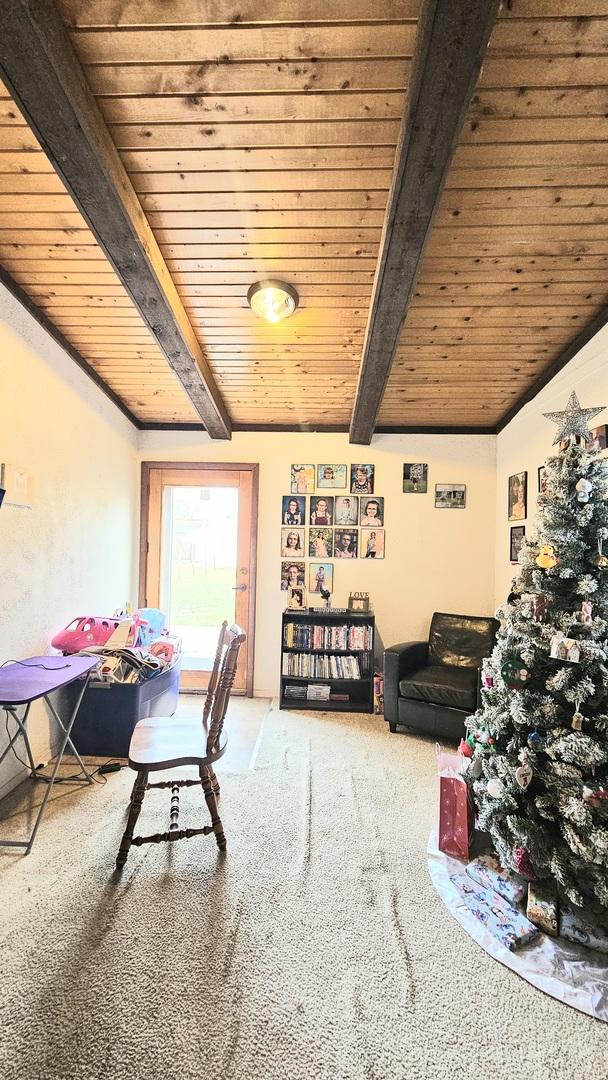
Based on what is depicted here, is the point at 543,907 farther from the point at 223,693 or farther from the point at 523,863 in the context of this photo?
the point at 223,693

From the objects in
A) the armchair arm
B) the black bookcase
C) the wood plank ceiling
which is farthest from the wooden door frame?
the armchair arm

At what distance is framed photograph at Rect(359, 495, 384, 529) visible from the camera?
436cm

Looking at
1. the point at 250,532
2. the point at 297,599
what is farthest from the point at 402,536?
the point at 250,532

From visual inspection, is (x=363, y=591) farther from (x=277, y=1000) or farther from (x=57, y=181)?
(x=57, y=181)

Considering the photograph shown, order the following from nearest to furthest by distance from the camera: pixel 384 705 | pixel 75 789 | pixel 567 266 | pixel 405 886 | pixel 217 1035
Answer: pixel 217 1035, pixel 405 886, pixel 567 266, pixel 75 789, pixel 384 705

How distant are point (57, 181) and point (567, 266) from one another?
2.25 meters

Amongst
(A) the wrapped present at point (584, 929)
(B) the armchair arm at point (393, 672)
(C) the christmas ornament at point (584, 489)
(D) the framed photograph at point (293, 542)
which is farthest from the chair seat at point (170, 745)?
(D) the framed photograph at point (293, 542)

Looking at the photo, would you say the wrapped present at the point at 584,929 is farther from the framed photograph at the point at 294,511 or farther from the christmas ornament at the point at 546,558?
the framed photograph at the point at 294,511

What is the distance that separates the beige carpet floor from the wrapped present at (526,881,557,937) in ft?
0.87

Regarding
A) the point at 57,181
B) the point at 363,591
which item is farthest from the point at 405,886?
the point at 57,181

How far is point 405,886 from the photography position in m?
1.96

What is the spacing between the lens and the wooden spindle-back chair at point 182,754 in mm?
2006

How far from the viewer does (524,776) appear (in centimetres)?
178

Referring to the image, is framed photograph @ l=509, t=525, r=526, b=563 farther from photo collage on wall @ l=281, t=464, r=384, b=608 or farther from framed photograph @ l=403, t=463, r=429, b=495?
photo collage on wall @ l=281, t=464, r=384, b=608
